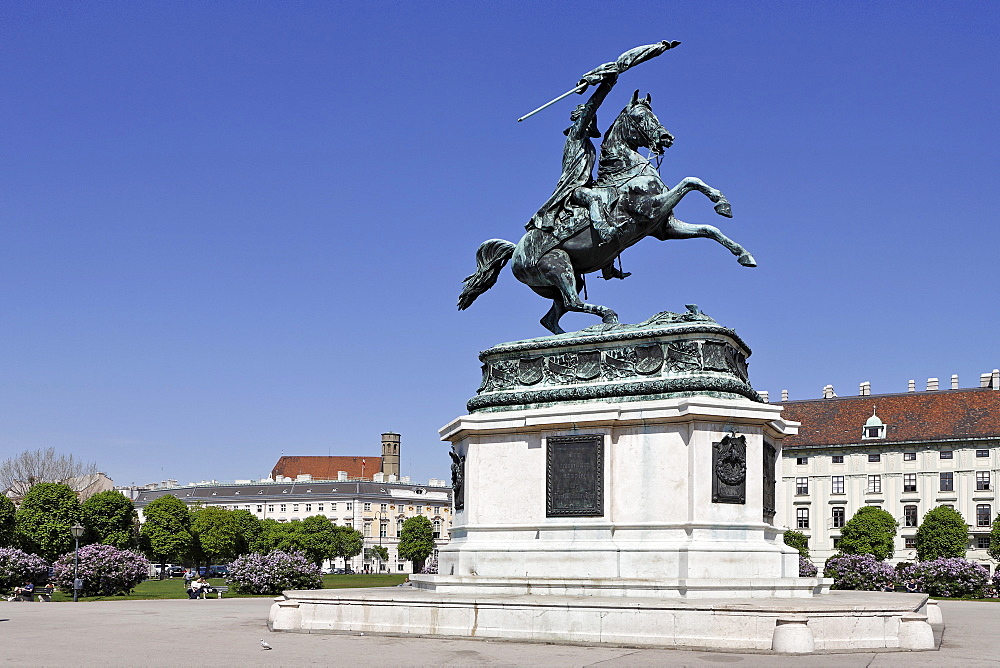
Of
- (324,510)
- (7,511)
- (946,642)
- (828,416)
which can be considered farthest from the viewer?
(324,510)

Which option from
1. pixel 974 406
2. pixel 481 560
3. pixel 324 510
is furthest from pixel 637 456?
pixel 324 510

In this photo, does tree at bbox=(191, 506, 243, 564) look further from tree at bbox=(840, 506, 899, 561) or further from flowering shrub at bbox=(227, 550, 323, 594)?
flowering shrub at bbox=(227, 550, 323, 594)

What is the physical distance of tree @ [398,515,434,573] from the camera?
12369cm

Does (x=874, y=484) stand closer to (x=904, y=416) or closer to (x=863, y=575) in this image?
(x=904, y=416)

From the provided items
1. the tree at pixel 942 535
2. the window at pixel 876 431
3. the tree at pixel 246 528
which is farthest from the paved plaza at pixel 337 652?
the tree at pixel 246 528

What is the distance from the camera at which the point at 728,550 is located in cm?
1611

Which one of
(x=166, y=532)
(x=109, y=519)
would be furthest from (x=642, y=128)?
(x=166, y=532)

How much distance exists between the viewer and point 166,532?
9325cm

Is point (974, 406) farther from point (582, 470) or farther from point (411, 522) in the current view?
point (582, 470)

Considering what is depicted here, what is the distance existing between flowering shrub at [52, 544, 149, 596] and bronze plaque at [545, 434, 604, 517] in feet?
81.3

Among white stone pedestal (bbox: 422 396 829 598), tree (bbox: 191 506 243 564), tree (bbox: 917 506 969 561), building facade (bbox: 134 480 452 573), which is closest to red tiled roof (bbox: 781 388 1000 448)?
tree (bbox: 917 506 969 561)

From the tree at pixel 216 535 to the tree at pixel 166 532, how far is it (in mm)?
1168

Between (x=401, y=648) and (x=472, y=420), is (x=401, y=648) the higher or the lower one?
the lower one

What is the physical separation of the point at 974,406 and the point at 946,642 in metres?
76.0
